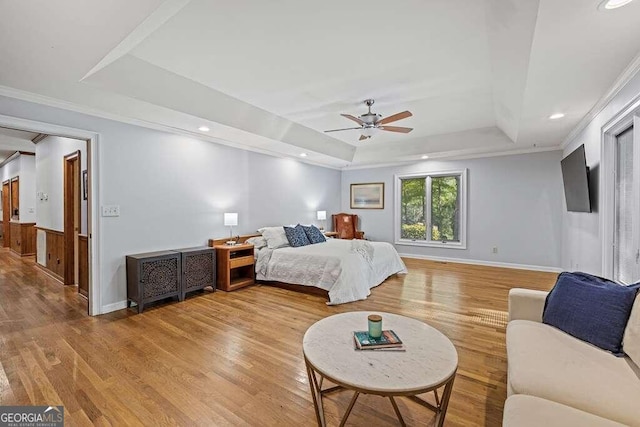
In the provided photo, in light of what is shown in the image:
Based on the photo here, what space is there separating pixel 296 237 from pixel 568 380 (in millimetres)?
3993

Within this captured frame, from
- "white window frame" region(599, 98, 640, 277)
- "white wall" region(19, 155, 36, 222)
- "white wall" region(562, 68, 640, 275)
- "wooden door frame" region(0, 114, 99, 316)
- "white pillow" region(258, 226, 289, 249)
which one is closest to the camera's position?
"white wall" region(562, 68, 640, 275)

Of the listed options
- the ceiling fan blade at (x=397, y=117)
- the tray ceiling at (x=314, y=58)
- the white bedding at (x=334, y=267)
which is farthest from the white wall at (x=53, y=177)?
the ceiling fan blade at (x=397, y=117)

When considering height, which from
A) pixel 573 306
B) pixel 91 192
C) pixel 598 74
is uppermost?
pixel 598 74

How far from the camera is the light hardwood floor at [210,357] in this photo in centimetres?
177

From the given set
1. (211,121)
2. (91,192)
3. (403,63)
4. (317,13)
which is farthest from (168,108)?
(403,63)

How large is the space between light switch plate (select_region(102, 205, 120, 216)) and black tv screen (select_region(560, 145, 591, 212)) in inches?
218

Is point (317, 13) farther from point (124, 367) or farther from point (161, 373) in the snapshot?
point (124, 367)

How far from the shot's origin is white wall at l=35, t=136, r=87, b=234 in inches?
172

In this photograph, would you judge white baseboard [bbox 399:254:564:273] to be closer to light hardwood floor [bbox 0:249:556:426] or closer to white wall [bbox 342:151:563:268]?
white wall [bbox 342:151:563:268]

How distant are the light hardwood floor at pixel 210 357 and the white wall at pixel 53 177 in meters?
1.28

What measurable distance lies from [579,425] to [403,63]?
2.87 metres

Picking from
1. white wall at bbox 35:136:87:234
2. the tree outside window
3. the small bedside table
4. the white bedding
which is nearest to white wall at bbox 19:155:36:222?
white wall at bbox 35:136:87:234

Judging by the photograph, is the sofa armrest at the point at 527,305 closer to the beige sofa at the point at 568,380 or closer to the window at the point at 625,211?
the beige sofa at the point at 568,380

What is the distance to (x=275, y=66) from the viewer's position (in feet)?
9.55
